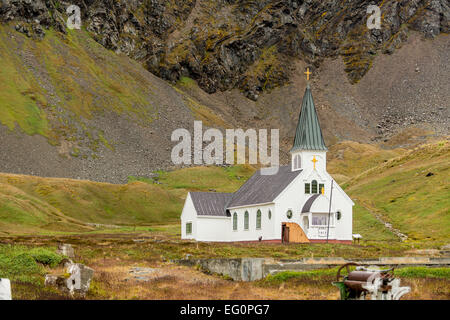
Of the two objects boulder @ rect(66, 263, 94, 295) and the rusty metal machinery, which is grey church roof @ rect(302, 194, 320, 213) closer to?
boulder @ rect(66, 263, 94, 295)

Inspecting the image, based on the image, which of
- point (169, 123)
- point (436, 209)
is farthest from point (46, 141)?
point (436, 209)

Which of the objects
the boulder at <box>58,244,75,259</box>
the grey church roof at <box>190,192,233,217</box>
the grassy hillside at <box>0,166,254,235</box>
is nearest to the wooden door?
the grey church roof at <box>190,192,233,217</box>

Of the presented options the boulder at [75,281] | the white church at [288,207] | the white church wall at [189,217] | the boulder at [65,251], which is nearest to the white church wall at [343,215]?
the white church at [288,207]

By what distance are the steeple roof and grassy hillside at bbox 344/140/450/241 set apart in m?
12.0

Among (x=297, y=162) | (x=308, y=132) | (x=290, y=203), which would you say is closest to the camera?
(x=290, y=203)

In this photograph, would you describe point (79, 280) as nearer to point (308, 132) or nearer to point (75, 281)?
point (75, 281)

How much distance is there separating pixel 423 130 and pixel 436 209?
13481cm

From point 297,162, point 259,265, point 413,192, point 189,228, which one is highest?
point 297,162

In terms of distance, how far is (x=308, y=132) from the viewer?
Result: 2778 inches

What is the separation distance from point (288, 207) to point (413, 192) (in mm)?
19639

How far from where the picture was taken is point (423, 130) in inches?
7840

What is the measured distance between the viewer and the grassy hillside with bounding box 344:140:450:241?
222ft

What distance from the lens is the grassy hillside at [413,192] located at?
222ft

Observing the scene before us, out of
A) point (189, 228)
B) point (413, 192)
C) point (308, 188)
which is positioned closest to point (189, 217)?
point (189, 228)
